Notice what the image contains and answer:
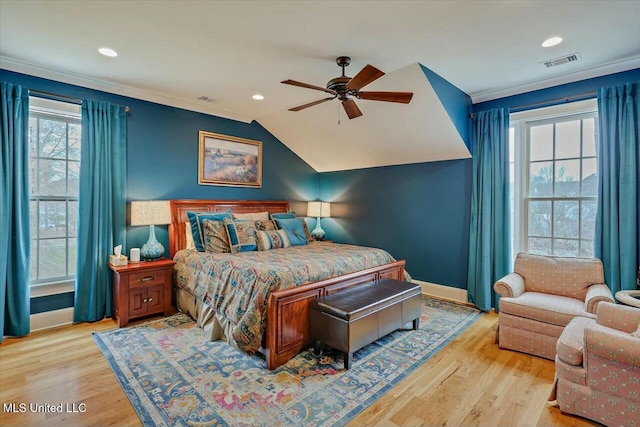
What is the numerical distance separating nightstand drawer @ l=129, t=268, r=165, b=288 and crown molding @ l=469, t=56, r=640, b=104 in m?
4.65

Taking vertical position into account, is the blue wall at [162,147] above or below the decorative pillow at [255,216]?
above

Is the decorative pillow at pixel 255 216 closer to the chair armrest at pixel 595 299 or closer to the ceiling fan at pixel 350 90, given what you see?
the ceiling fan at pixel 350 90

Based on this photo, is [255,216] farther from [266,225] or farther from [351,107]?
[351,107]

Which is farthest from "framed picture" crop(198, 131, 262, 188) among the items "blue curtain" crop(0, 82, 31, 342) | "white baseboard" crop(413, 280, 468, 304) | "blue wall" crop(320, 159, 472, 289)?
"white baseboard" crop(413, 280, 468, 304)

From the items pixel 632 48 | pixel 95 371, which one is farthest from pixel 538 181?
pixel 95 371

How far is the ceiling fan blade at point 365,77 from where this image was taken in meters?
2.36

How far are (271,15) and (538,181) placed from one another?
3709mm

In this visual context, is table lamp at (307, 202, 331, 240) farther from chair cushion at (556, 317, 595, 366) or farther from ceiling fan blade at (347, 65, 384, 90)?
chair cushion at (556, 317, 595, 366)

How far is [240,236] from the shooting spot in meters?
3.89

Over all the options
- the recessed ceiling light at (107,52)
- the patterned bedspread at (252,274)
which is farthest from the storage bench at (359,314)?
the recessed ceiling light at (107,52)

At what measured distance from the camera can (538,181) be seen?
3932 millimetres

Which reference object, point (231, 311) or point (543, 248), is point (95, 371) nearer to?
point (231, 311)

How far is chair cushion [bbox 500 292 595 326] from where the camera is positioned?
8.84 ft

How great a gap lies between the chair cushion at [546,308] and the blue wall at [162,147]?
3969 millimetres
